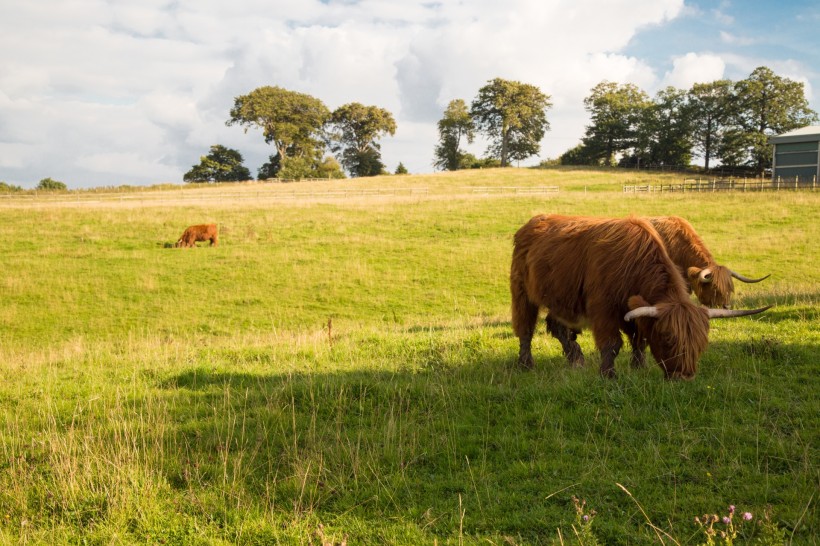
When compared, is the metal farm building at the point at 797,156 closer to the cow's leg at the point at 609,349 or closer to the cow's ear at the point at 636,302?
the cow's leg at the point at 609,349

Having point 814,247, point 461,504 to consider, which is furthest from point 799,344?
point 814,247

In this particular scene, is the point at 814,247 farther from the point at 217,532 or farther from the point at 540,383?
the point at 217,532

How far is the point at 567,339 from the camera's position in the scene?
27.2 feet

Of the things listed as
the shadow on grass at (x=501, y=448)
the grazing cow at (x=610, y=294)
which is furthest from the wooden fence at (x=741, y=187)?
the shadow on grass at (x=501, y=448)

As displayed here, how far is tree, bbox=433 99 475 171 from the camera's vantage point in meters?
93.2

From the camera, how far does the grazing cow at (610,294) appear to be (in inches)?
240

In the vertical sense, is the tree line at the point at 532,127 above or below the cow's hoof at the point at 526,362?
above

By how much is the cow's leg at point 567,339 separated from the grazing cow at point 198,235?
71.0ft

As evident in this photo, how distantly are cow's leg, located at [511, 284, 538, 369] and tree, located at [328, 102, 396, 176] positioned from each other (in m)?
82.3

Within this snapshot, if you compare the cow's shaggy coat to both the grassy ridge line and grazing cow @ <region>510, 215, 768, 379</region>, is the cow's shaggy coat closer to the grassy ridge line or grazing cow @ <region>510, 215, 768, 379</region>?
grazing cow @ <region>510, 215, 768, 379</region>

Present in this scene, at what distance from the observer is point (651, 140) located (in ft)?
256

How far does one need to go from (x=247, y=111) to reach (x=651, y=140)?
55.6m

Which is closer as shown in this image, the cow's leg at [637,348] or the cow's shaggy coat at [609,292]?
the cow's shaggy coat at [609,292]

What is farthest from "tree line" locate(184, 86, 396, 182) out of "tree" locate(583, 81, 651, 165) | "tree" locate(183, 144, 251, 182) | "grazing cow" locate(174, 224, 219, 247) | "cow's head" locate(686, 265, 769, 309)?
"cow's head" locate(686, 265, 769, 309)
